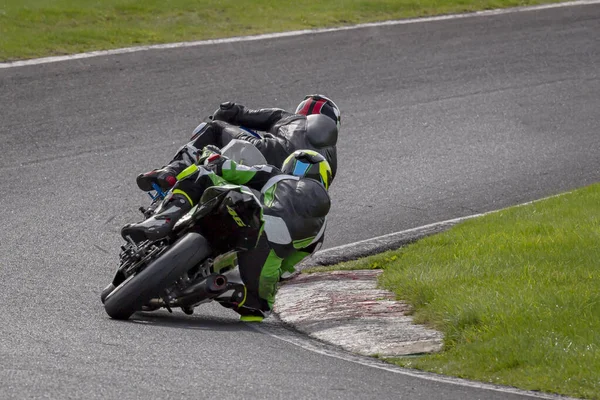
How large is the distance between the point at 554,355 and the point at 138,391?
2.13 m

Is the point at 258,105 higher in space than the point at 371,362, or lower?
lower

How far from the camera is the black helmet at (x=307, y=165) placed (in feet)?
22.4

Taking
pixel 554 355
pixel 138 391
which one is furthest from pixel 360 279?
pixel 138 391

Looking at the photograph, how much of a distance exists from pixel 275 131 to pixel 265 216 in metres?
1.37

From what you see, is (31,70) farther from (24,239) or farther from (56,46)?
(24,239)

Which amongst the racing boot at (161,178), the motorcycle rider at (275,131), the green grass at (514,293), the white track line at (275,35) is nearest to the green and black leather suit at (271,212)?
the racing boot at (161,178)

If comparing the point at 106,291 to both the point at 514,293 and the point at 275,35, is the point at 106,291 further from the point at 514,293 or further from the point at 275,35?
the point at 275,35

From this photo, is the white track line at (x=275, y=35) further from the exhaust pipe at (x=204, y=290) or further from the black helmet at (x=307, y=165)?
the exhaust pipe at (x=204, y=290)

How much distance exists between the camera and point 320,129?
7461 millimetres

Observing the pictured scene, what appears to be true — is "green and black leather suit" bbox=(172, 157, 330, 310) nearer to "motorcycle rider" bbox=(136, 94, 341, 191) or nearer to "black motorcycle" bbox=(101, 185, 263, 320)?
"black motorcycle" bbox=(101, 185, 263, 320)

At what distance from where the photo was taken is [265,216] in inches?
251

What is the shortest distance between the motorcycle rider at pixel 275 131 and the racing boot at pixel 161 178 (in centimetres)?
31

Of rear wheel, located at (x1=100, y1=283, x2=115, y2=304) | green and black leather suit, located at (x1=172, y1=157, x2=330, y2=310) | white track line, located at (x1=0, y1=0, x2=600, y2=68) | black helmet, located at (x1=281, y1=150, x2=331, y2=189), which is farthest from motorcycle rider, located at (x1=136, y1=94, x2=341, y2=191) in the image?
white track line, located at (x1=0, y1=0, x2=600, y2=68)

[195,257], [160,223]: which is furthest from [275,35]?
[195,257]
